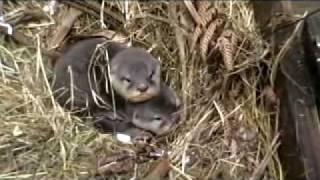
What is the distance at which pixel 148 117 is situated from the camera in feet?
7.66

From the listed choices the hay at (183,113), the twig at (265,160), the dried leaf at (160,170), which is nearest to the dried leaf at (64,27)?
the hay at (183,113)

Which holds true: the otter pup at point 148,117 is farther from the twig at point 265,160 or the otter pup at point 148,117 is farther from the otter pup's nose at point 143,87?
the twig at point 265,160

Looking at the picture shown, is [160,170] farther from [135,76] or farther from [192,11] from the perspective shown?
[192,11]

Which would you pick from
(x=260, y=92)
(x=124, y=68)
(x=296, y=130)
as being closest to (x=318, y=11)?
(x=260, y=92)

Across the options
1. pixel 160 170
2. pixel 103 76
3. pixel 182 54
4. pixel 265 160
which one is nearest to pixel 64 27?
pixel 103 76

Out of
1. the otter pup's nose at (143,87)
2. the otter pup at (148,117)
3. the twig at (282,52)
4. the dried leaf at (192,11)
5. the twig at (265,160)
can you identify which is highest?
the dried leaf at (192,11)

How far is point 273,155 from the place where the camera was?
7.22ft

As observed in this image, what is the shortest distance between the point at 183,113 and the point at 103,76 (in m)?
0.29

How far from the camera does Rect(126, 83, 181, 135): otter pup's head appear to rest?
2.32 metres

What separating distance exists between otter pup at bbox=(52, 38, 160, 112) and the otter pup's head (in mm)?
34

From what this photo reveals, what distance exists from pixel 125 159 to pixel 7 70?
60 centimetres

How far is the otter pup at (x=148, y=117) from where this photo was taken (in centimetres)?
233

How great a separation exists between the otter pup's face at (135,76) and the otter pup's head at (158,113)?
0.10 ft

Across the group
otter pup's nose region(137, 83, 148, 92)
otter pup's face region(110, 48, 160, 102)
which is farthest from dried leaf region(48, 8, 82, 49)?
otter pup's nose region(137, 83, 148, 92)
